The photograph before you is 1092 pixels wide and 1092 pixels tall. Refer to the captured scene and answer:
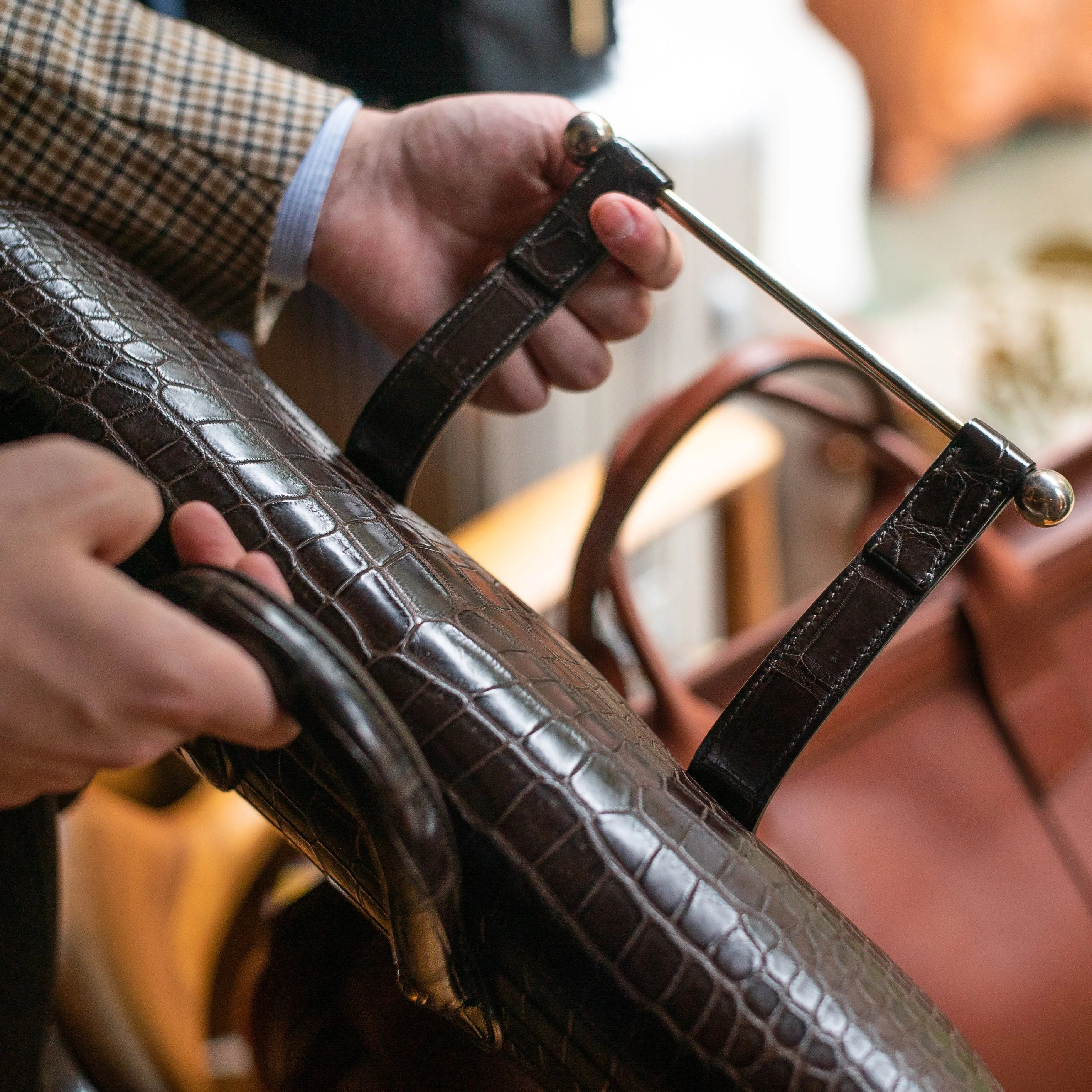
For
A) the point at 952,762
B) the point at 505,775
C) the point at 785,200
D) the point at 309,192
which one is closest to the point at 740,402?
the point at 785,200

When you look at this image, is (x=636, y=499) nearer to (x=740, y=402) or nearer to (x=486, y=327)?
(x=486, y=327)

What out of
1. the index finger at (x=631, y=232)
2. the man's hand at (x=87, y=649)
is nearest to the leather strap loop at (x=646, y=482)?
the index finger at (x=631, y=232)

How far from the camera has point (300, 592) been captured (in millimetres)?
306

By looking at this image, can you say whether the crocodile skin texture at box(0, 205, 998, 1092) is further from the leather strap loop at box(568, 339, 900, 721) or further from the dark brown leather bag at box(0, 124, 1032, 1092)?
the leather strap loop at box(568, 339, 900, 721)

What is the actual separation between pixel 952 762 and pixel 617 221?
0.42 metres

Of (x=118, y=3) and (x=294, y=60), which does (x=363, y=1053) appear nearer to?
(x=118, y=3)

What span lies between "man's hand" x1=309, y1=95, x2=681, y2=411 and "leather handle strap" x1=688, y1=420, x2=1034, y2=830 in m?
0.20

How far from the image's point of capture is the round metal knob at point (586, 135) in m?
0.42

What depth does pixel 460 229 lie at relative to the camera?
555 millimetres

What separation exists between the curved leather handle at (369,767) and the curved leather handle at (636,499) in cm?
27

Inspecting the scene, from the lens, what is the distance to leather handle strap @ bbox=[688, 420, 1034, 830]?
338mm

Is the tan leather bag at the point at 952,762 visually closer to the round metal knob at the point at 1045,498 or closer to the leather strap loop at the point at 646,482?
the leather strap loop at the point at 646,482

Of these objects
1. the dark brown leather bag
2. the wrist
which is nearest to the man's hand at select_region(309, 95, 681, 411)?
the wrist

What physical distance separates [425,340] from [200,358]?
0.31 ft
